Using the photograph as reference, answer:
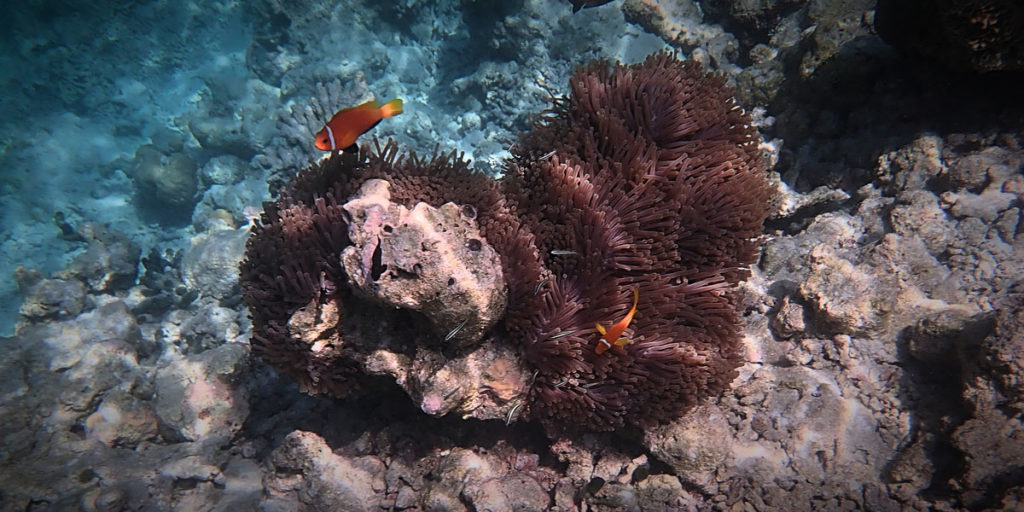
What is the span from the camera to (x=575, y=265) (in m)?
3.30

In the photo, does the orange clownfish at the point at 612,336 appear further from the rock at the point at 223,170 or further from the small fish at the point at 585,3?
the rock at the point at 223,170

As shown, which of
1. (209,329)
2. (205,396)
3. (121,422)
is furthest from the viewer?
(209,329)

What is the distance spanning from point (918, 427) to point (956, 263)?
1543 millimetres

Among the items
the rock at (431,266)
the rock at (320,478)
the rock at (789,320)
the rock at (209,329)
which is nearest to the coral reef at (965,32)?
the rock at (789,320)

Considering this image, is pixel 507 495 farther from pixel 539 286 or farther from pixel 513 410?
pixel 539 286

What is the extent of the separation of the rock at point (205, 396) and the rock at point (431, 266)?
10.4 ft

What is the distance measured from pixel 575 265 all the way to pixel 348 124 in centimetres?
193

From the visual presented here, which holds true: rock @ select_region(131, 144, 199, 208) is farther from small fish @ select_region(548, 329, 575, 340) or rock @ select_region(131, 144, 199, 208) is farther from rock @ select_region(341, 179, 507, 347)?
small fish @ select_region(548, 329, 575, 340)

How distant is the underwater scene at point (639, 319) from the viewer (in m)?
3.18

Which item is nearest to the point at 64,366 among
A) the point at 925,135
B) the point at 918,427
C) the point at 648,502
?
the point at 648,502

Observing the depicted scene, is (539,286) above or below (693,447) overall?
above

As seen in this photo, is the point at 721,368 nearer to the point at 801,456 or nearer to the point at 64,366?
the point at 801,456

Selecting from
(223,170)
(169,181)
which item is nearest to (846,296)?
(223,170)

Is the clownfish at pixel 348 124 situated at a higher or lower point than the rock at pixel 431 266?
higher
